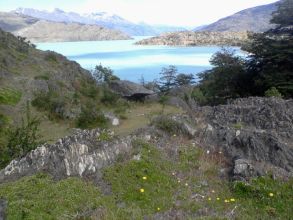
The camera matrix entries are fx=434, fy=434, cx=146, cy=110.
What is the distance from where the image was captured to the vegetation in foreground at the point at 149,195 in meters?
5.66

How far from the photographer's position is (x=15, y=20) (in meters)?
126

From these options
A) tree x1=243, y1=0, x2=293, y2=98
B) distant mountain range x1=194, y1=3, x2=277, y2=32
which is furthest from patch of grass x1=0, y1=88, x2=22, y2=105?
distant mountain range x1=194, y1=3, x2=277, y2=32

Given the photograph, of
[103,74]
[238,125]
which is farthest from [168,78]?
[238,125]

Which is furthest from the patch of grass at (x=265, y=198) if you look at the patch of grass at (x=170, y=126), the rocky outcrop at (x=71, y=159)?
the patch of grass at (x=170, y=126)

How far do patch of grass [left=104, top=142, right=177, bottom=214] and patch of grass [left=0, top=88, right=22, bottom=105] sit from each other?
1160 centimetres

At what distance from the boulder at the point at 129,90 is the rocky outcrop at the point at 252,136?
1446 centimetres

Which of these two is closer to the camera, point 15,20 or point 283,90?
point 283,90

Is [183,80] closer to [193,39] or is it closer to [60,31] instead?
[193,39]

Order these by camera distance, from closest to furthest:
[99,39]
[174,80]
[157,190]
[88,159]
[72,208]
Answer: [72,208] < [157,190] < [88,159] < [174,80] < [99,39]

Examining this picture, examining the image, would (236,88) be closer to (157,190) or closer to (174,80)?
(174,80)

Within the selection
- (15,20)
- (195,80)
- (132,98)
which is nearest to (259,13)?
(15,20)

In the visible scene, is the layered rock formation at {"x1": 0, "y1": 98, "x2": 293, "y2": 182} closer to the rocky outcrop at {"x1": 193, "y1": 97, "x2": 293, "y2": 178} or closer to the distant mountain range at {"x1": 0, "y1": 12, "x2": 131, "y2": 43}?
the rocky outcrop at {"x1": 193, "y1": 97, "x2": 293, "y2": 178}

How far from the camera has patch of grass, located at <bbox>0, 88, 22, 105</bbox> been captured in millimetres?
17477

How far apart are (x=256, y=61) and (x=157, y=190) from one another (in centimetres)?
1658
